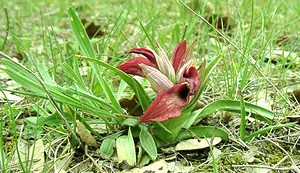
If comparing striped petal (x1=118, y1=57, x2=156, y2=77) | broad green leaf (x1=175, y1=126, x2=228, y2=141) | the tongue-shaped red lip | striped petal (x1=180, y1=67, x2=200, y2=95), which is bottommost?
broad green leaf (x1=175, y1=126, x2=228, y2=141)

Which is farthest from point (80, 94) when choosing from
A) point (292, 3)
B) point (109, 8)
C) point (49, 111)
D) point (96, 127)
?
point (109, 8)

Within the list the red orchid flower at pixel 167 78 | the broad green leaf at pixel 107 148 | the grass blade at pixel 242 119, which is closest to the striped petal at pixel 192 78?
the red orchid flower at pixel 167 78

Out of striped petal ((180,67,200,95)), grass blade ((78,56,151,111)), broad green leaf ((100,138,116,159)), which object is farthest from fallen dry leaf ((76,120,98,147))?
striped petal ((180,67,200,95))

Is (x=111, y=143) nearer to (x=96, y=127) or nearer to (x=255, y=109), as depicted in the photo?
(x=96, y=127)

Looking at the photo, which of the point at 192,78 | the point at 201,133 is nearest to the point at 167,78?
the point at 192,78

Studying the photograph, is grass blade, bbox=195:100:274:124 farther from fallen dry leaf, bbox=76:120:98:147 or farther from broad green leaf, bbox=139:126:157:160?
fallen dry leaf, bbox=76:120:98:147
